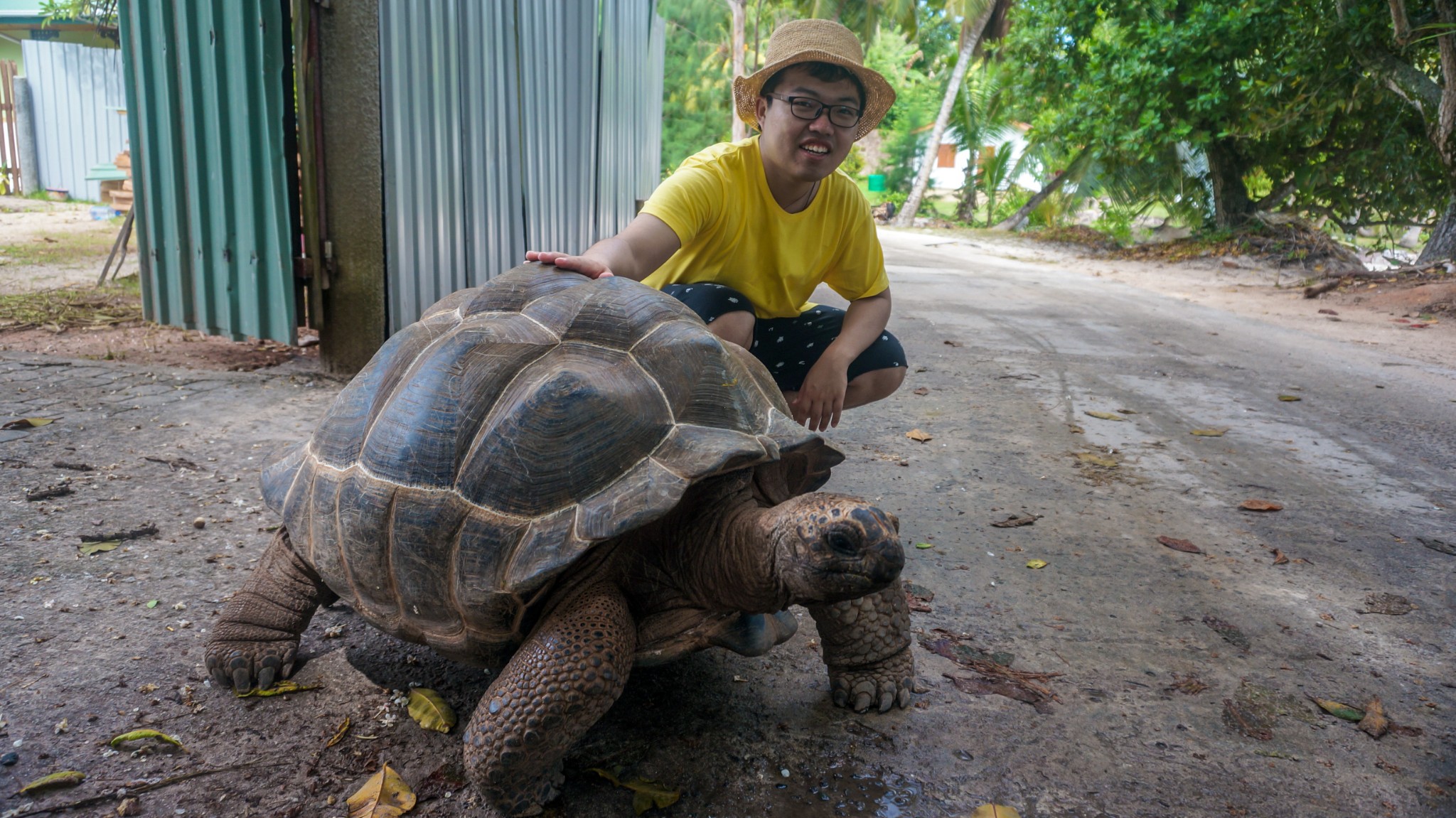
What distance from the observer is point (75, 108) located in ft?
46.6

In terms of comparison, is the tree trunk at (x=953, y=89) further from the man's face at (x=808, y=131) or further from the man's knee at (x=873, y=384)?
the man's face at (x=808, y=131)

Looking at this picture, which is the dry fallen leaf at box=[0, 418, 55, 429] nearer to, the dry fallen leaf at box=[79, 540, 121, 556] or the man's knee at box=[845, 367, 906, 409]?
the dry fallen leaf at box=[79, 540, 121, 556]

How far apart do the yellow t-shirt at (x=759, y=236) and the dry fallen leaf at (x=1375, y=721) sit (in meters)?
1.70

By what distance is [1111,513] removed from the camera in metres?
2.97

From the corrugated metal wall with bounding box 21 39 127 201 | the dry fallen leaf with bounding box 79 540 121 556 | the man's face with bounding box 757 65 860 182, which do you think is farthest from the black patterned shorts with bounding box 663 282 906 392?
the corrugated metal wall with bounding box 21 39 127 201

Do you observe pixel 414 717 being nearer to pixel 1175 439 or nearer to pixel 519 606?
pixel 519 606

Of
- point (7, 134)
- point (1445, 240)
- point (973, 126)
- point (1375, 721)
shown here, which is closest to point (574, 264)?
point (1375, 721)

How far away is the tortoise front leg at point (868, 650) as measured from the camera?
1.83 m

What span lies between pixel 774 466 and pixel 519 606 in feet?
1.91

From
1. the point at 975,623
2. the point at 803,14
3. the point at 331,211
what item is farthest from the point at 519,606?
the point at 803,14

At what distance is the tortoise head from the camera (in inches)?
56.0

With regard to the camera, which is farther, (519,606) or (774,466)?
(774,466)

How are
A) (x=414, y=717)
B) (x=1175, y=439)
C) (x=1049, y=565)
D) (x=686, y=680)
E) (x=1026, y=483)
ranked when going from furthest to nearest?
(x=1175, y=439) → (x=1026, y=483) → (x=1049, y=565) → (x=686, y=680) → (x=414, y=717)

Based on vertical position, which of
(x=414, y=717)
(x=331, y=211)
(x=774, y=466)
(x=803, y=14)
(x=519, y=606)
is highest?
(x=803, y=14)
